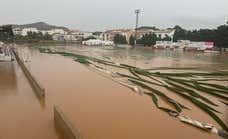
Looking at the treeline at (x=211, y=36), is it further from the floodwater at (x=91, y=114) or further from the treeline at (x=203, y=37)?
the floodwater at (x=91, y=114)

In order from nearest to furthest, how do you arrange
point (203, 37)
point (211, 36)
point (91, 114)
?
point (91, 114)
point (211, 36)
point (203, 37)

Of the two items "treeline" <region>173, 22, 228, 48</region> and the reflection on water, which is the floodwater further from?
"treeline" <region>173, 22, 228, 48</region>

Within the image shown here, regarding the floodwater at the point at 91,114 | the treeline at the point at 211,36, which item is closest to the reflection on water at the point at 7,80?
the floodwater at the point at 91,114

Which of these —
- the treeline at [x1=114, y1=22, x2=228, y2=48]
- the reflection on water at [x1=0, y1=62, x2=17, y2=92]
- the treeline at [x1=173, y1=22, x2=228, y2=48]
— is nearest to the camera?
the reflection on water at [x1=0, y1=62, x2=17, y2=92]

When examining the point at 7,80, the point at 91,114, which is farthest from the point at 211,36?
the point at 91,114

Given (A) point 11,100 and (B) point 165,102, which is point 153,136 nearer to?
(B) point 165,102

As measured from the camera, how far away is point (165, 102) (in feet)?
26.0

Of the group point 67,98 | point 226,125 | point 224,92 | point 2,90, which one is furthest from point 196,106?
point 2,90

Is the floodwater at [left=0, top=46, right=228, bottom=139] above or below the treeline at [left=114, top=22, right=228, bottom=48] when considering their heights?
below

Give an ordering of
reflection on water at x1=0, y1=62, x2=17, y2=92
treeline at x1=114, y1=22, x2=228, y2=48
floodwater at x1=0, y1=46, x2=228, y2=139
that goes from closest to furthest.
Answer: floodwater at x1=0, y1=46, x2=228, y2=139, reflection on water at x1=0, y1=62, x2=17, y2=92, treeline at x1=114, y1=22, x2=228, y2=48

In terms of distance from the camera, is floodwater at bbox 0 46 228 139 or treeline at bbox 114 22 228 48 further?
treeline at bbox 114 22 228 48

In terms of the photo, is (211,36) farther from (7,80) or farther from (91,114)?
(91,114)

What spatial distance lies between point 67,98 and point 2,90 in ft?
8.19

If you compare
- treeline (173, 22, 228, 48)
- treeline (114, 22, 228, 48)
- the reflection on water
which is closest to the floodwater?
the reflection on water
